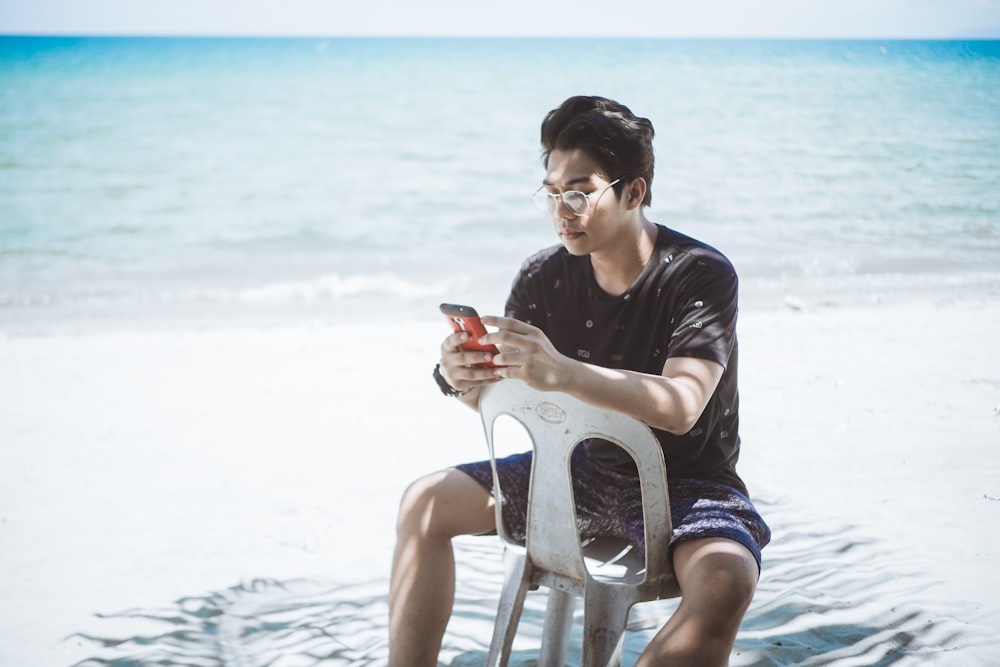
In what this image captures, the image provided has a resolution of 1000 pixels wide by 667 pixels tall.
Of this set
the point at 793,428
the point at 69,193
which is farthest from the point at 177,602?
the point at 69,193

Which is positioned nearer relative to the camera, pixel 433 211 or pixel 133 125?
pixel 433 211

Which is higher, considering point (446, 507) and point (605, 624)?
point (446, 507)

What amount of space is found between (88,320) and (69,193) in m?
7.42

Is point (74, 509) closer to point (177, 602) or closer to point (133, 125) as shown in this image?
point (177, 602)

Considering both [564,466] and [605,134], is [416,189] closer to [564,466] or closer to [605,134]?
[605,134]

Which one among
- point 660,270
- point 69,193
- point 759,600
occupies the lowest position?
point 759,600

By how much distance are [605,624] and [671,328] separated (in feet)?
2.33

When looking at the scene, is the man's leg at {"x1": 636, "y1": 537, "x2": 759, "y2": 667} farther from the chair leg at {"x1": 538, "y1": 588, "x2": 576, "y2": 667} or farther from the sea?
the sea

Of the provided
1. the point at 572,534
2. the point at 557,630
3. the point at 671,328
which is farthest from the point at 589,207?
the point at 557,630

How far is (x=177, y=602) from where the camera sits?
321 cm

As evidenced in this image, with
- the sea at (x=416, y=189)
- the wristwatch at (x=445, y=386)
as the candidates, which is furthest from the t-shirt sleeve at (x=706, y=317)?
the sea at (x=416, y=189)

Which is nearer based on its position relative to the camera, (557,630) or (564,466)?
(564,466)

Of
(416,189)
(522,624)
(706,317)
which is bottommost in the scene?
(522,624)

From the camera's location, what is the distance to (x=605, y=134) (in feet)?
7.52
